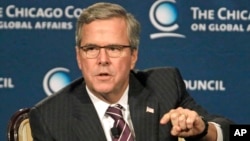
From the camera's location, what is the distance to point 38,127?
2.39 meters

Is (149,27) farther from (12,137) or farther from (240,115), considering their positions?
(12,137)

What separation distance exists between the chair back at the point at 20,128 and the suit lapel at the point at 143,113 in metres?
0.47

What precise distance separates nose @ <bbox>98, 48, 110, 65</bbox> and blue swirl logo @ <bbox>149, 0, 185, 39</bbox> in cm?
158

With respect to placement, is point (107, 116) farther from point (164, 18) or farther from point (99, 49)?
point (164, 18)

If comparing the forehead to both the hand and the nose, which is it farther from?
the hand

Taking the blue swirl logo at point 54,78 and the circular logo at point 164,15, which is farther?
the blue swirl logo at point 54,78

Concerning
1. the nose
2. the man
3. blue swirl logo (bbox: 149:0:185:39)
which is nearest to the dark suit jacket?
the man

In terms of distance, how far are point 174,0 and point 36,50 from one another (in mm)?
903

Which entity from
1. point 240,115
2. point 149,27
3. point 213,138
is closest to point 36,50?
point 149,27

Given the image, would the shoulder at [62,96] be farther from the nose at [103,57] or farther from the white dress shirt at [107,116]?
the nose at [103,57]

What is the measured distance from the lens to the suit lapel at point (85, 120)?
2.37 meters

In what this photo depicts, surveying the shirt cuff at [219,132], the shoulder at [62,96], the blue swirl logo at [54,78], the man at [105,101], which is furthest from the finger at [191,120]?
the blue swirl logo at [54,78]

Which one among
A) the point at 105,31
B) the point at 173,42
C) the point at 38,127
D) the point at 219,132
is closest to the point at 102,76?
the point at 105,31

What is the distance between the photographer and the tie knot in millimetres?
2424
